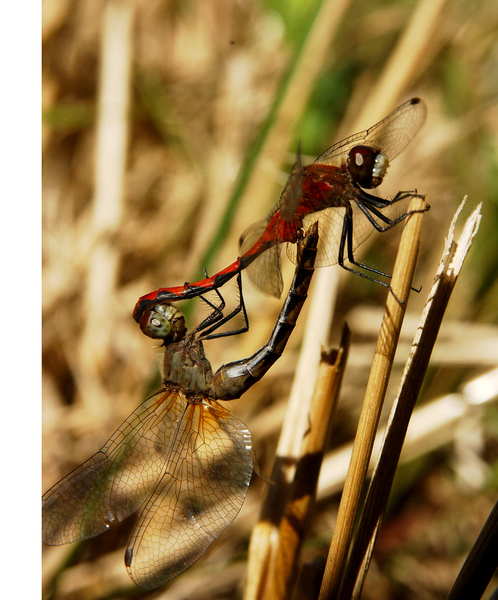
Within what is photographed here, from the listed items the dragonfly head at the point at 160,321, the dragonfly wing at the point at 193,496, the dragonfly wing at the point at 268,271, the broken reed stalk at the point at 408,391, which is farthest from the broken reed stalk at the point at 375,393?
the dragonfly head at the point at 160,321

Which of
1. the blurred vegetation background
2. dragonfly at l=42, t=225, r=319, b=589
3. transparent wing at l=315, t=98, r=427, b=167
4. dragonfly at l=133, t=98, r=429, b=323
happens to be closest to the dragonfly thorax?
dragonfly at l=42, t=225, r=319, b=589

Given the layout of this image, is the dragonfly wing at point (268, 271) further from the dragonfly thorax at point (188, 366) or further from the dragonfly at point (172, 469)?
the dragonfly thorax at point (188, 366)

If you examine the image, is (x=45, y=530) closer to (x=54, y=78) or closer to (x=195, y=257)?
(x=195, y=257)

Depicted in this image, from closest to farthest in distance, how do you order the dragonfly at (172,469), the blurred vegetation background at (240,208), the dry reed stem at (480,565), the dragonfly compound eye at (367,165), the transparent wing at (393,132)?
the dry reed stem at (480,565), the dragonfly compound eye at (367,165), the transparent wing at (393,132), the dragonfly at (172,469), the blurred vegetation background at (240,208)

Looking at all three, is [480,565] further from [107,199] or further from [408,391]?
[107,199]

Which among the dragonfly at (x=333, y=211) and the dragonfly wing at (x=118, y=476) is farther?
the dragonfly wing at (x=118, y=476)

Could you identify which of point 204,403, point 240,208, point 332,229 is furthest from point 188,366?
point 240,208

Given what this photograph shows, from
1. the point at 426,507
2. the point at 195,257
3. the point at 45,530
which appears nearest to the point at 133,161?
the point at 195,257
